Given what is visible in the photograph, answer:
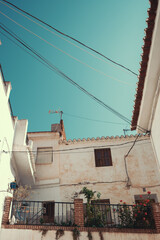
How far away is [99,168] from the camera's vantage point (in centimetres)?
1220

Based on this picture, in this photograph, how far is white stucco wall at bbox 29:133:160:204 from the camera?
1143 centimetres

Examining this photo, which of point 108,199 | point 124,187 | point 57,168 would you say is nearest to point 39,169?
point 57,168

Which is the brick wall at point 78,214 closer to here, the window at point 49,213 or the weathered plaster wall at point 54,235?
the weathered plaster wall at point 54,235

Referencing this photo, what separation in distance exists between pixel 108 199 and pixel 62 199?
2691 millimetres

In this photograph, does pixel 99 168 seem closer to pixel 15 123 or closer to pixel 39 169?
pixel 39 169

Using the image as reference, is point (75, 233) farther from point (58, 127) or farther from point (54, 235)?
point (58, 127)

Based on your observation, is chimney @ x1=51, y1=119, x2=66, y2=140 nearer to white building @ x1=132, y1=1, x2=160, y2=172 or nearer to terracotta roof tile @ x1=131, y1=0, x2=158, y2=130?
white building @ x1=132, y1=1, x2=160, y2=172

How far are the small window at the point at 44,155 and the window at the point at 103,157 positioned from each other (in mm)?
3003

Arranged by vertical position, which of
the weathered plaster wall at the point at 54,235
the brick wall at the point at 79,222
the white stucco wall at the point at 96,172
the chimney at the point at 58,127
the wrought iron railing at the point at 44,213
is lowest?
the weathered plaster wall at the point at 54,235

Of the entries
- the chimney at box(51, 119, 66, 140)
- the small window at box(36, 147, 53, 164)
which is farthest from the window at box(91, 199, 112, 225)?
the chimney at box(51, 119, 66, 140)

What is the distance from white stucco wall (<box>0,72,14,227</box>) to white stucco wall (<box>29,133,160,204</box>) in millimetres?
3137

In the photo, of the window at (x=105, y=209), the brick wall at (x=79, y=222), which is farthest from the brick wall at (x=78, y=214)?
the window at (x=105, y=209)

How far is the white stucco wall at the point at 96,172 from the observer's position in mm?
11430

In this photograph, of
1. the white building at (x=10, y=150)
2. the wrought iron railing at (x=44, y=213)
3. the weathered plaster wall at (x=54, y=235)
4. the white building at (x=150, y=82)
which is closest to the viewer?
the white building at (x=150, y=82)
